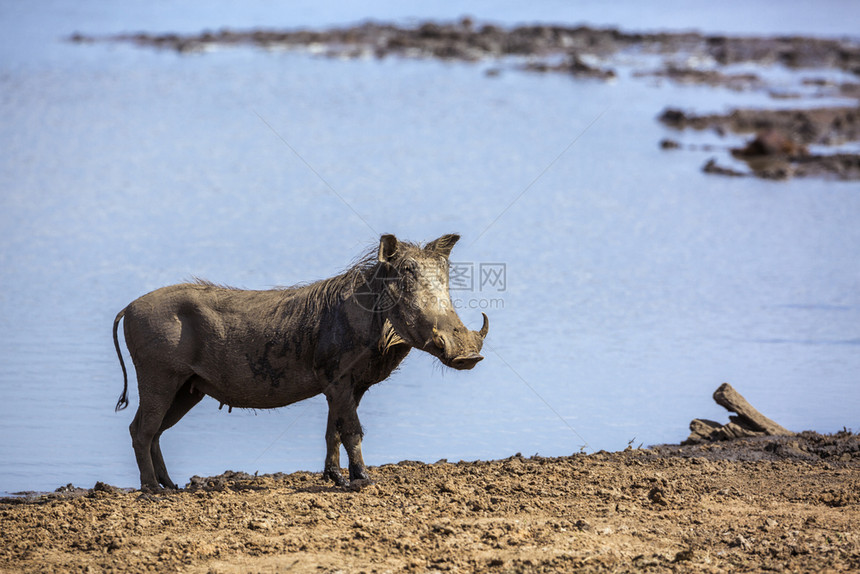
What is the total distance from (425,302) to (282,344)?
139 centimetres

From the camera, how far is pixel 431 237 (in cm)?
1992

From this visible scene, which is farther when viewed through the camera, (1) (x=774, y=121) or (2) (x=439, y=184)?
(1) (x=774, y=121)

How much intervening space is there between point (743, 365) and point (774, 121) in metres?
23.5

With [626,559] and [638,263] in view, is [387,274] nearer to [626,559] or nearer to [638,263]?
[626,559]

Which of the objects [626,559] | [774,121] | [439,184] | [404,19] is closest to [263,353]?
[626,559]

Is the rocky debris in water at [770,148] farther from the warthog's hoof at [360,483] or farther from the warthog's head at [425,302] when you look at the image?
the warthog's hoof at [360,483]

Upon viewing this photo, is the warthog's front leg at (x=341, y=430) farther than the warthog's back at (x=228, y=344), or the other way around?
the warthog's back at (x=228, y=344)

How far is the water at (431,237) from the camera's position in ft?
38.6

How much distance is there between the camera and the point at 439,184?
2548 cm

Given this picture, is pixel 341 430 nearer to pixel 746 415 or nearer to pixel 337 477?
pixel 337 477

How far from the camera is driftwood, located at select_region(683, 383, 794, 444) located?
36.7 ft

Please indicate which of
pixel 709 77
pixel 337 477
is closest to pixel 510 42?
pixel 709 77

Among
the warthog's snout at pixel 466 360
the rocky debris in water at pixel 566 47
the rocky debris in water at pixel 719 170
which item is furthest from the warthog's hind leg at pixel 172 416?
the rocky debris in water at pixel 566 47

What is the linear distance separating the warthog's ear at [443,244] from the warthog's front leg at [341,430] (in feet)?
4.29
